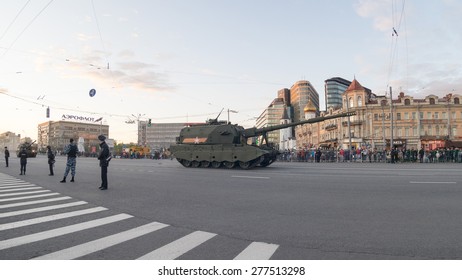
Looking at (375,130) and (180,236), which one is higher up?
(375,130)

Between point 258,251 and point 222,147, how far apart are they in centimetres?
1709

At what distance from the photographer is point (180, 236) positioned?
16.2ft

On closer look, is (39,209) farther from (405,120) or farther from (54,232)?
(405,120)

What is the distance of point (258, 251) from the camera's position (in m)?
4.15

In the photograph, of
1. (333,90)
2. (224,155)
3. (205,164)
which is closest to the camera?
(224,155)

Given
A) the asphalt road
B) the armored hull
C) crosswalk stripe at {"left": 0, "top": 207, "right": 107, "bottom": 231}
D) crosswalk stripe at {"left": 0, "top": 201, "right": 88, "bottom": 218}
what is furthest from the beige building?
crosswalk stripe at {"left": 0, "top": 207, "right": 107, "bottom": 231}

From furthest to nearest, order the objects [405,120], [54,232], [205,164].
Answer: [405,120] < [205,164] < [54,232]

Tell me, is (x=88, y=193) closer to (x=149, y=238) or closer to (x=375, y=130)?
(x=149, y=238)

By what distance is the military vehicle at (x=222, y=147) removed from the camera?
2009cm

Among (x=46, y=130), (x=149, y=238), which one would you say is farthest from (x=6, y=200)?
(x=46, y=130)

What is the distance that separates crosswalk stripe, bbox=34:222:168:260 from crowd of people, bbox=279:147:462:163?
28748mm

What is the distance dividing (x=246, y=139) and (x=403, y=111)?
58850mm

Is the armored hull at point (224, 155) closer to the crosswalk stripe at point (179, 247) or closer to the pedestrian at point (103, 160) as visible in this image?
the pedestrian at point (103, 160)

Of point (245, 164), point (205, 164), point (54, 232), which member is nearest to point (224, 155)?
point (245, 164)
